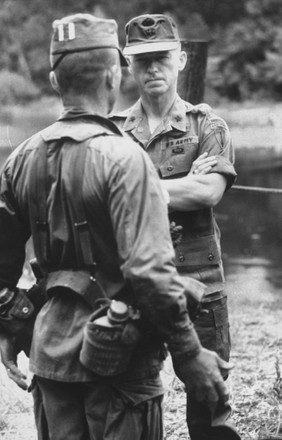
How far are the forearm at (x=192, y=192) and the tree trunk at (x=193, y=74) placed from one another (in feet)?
6.06

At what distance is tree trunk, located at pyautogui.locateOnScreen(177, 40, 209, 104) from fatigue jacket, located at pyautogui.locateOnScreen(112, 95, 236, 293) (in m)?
1.62

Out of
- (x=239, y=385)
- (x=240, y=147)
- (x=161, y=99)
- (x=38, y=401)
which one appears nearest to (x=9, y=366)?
(x=38, y=401)

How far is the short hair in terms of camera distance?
259 cm

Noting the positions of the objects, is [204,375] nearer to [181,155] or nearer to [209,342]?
[209,342]

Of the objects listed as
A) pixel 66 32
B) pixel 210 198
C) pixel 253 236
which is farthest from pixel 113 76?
pixel 253 236

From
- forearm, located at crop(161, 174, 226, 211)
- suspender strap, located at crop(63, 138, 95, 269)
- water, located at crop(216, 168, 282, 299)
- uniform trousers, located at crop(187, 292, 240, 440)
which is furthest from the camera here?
water, located at crop(216, 168, 282, 299)

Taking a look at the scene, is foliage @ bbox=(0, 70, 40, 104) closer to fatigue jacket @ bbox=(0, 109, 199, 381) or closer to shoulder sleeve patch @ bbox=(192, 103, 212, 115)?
shoulder sleeve patch @ bbox=(192, 103, 212, 115)

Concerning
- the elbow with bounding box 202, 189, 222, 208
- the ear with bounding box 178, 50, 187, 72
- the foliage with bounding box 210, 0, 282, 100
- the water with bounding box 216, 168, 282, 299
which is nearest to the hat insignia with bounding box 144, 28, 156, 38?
the ear with bounding box 178, 50, 187, 72

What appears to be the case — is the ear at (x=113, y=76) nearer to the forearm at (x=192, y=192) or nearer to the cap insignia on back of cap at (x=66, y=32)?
the cap insignia on back of cap at (x=66, y=32)

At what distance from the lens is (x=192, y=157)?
3596 millimetres

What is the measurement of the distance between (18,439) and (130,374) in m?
1.93

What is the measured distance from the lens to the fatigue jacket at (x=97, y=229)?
8.00ft

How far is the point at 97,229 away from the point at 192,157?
1.09 meters

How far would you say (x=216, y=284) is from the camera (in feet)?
12.0
